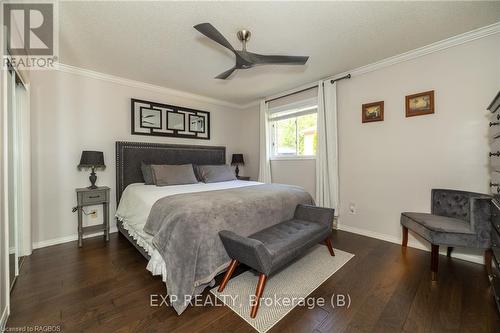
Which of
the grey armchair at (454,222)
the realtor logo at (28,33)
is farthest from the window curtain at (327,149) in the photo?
the realtor logo at (28,33)

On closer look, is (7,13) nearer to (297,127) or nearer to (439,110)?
(297,127)

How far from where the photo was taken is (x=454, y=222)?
217 centimetres

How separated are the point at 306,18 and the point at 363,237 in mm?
2877

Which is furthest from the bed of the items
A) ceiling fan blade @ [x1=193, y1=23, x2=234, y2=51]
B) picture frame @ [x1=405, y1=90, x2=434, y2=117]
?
picture frame @ [x1=405, y1=90, x2=434, y2=117]

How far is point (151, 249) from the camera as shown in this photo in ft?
6.86

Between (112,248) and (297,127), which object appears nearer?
(112,248)

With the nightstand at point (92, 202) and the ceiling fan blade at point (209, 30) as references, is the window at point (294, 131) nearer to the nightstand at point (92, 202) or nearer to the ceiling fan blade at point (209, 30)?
the ceiling fan blade at point (209, 30)

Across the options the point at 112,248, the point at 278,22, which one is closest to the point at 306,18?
the point at 278,22

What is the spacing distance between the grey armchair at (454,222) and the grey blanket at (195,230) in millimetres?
1594

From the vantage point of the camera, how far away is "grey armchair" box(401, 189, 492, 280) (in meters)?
1.90

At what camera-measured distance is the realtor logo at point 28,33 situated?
1.77 metres

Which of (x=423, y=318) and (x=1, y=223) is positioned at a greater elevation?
(x=1, y=223)

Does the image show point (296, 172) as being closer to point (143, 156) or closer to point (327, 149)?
point (327, 149)

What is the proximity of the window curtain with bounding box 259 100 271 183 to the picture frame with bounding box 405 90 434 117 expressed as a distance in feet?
7.82
